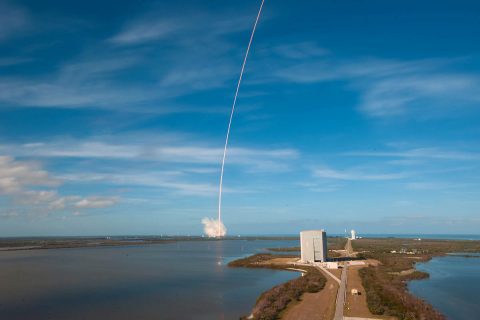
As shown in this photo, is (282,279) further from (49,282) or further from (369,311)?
(49,282)


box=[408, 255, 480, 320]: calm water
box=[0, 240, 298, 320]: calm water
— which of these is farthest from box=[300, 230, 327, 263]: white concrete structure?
box=[408, 255, 480, 320]: calm water

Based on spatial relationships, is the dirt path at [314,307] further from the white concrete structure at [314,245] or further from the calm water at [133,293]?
the white concrete structure at [314,245]

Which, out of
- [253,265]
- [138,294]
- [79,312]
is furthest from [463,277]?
[79,312]

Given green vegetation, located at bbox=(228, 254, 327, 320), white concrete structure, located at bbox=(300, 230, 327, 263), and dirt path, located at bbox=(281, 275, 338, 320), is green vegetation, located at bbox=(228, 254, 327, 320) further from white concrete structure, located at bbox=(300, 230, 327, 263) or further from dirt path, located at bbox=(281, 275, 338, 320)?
white concrete structure, located at bbox=(300, 230, 327, 263)

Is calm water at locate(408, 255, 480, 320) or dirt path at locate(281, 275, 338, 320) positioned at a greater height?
dirt path at locate(281, 275, 338, 320)

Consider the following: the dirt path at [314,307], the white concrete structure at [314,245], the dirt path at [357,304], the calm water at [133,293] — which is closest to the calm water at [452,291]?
the dirt path at [357,304]

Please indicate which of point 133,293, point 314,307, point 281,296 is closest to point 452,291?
point 281,296
